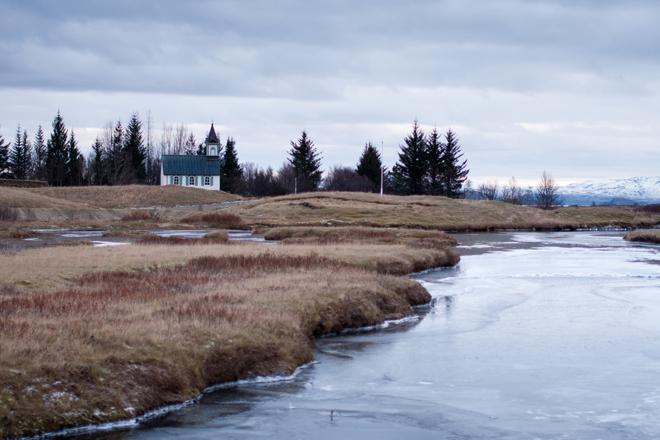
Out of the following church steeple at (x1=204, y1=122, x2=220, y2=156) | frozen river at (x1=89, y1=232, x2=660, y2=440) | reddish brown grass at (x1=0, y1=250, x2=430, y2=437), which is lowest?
frozen river at (x1=89, y1=232, x2=660, y2=440)

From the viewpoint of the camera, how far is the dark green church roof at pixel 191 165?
133 m

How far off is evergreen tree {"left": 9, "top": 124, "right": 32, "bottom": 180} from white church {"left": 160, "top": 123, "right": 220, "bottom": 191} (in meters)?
23.0

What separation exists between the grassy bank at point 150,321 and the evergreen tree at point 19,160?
109183 mm

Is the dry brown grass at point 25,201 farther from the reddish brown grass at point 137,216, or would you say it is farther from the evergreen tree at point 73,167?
the evergreen tree at point 73,167

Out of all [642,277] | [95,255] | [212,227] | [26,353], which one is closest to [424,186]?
[212,227]

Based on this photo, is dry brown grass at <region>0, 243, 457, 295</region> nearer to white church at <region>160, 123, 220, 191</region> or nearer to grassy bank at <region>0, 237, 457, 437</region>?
grassy bank at <region>0, 237, 457, 437</region>

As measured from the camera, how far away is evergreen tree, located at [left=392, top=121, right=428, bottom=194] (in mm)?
120875

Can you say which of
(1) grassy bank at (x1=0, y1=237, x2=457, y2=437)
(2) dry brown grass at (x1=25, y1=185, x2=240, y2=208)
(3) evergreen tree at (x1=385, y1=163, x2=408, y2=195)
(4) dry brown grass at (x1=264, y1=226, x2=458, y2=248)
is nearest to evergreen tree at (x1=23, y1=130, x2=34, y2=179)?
(2) dry brown grass at (x1=25, y1=185, x2=240, y2=208)

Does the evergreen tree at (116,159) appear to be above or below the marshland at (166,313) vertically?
above

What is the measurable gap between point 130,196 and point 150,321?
85994 millimetres

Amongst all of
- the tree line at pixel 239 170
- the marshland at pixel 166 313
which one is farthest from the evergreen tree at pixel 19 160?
the marshland at pixel 166 313

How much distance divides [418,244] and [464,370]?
29.2 metres

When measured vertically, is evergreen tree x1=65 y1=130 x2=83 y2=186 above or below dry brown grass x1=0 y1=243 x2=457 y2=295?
above

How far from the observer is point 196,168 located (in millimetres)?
134000
